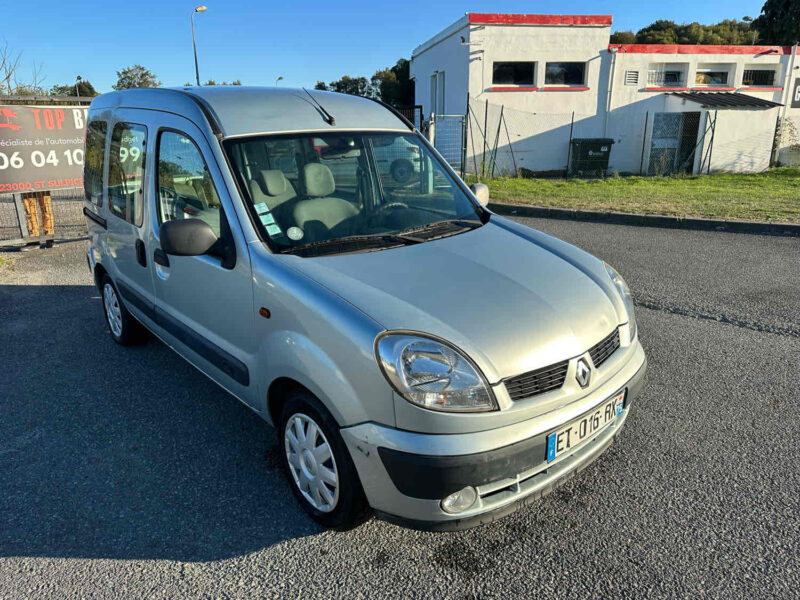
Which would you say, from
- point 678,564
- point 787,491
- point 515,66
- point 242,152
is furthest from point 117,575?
point 515,66

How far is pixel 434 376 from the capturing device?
2.13 meters

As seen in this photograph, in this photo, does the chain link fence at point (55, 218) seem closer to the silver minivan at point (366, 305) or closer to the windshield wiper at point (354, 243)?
the silver minivan at point (366, 305)

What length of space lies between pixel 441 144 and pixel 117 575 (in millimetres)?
14418

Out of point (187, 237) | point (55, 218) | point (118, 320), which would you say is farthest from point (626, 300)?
point (55, 218)

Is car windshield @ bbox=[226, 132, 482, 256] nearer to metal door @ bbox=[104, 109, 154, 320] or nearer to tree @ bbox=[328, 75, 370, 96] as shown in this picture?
metal door @ bbox=[104, 109, 154, 320]

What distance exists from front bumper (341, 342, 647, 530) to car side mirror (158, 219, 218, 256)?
1189 mm

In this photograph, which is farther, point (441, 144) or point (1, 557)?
point (441, 144)

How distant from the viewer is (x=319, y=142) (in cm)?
327

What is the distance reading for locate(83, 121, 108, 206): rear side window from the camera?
4422 millimetres

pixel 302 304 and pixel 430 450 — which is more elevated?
pixel 302 304

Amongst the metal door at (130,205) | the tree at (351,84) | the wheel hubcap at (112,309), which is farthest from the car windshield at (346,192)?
the tree at (351,84)

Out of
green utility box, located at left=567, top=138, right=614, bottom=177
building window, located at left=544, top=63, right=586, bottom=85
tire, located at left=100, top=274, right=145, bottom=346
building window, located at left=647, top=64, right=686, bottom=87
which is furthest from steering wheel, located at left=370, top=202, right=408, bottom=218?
building window, located at left=647, top=64, right=686, bottom=87

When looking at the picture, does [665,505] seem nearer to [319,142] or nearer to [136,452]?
[319,142]

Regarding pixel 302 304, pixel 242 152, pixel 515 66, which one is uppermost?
pixel 515 66
